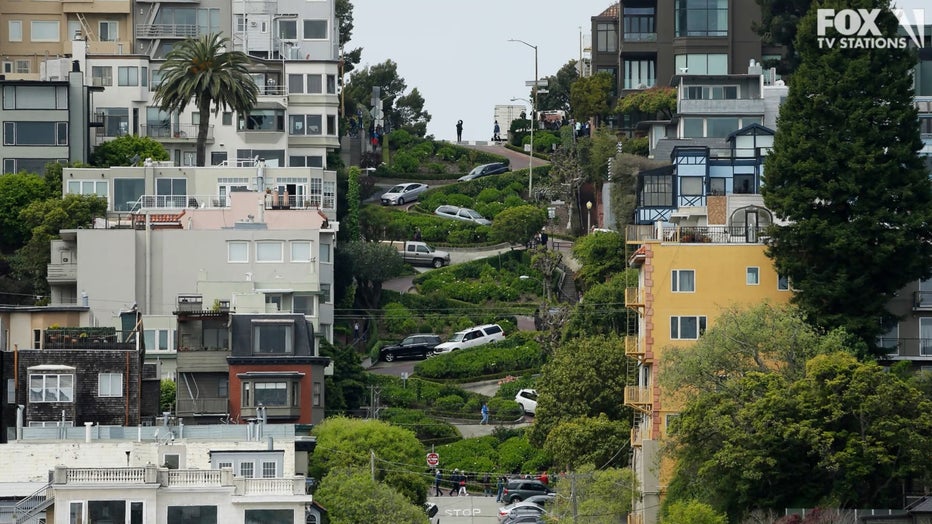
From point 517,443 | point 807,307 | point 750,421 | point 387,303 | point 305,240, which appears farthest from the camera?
point 387,303

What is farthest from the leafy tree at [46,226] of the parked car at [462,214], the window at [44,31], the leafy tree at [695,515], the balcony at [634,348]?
the leafy tree at [695,515]

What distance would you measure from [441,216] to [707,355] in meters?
70.9

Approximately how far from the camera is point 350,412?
13550 cm

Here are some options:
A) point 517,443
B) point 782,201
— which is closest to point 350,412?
point 517,443

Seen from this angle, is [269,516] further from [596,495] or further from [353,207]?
[353,207]

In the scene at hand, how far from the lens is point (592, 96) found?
18025 centimetres

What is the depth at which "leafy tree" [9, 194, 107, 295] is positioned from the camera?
146125 millimetres

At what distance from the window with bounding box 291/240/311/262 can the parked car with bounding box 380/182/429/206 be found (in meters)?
38.2

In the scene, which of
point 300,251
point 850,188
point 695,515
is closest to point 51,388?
point 695,515

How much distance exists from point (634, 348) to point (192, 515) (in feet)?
109

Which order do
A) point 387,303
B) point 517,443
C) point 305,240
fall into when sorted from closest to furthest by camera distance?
point 517,443 → point 305,240 → point 387,303

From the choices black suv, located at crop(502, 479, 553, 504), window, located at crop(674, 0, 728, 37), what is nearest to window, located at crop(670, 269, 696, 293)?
black suv, located at crop(502, 479, 553, 504)

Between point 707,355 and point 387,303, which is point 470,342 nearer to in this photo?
point 387,303

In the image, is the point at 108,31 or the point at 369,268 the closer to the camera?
the point at 369,268
